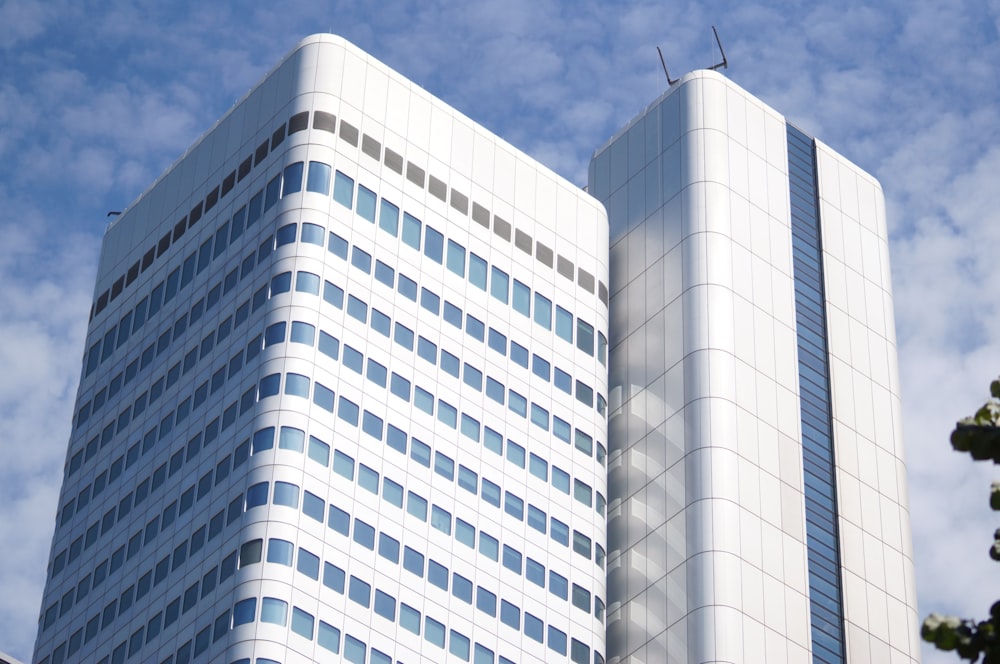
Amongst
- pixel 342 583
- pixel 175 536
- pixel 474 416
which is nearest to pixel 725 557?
pixel 474 416

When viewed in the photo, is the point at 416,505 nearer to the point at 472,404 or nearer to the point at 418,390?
the point at 418,390

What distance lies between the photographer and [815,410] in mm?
119312

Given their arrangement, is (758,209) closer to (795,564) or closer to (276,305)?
(795,564)

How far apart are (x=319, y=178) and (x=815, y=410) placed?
3582 centimetres

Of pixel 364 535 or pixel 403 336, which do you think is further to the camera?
pixel 403 336

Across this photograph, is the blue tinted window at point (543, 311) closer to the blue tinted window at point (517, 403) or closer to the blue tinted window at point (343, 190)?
the blue tinted window at point (517, 403)

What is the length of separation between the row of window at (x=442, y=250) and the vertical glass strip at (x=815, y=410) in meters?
14.1

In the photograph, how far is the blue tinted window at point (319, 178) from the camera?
110m

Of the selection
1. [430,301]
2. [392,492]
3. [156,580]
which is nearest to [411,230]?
[430,301]

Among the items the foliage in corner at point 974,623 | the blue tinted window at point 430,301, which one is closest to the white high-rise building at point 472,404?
the blue tinted window at point 430,301

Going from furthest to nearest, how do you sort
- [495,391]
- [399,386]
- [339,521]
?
[495,391]
[399,386]
[339,521]

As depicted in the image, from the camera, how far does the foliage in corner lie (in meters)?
17.9

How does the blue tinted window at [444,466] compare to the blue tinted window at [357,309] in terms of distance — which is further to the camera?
the blue tinted window at [357,309]

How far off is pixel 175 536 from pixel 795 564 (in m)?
37.4
